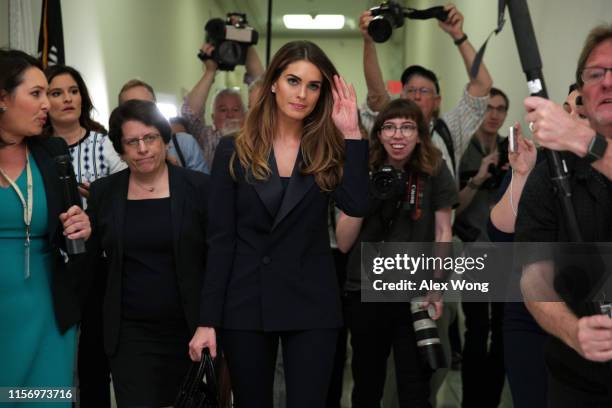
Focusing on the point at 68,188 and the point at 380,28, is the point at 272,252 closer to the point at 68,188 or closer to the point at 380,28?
the point at 68,188

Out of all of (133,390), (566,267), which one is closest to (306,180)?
(566,267)

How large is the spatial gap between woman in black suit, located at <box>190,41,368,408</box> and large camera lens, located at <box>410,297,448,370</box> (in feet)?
2.42

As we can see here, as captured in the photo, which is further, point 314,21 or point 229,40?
point 314,21

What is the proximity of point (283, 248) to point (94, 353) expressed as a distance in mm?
1423

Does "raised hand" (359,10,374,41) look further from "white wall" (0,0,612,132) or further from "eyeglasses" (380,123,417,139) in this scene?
"white wall" (0,0,612,132)

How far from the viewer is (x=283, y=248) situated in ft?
7.69

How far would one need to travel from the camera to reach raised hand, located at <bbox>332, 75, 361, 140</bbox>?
2.35 m

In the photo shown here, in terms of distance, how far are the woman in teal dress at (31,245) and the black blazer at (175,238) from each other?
242 mm

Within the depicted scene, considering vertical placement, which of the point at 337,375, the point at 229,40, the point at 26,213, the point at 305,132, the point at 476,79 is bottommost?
the point at 337,375

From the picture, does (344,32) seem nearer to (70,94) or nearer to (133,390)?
(70,94)

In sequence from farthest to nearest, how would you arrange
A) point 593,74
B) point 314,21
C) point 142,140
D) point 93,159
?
point 314,21, point 93,159, point 142,140, point 593,74

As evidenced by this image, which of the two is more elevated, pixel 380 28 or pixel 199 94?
pixel 380 28

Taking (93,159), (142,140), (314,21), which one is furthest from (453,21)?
(314,21)

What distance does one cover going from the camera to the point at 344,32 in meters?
7.09
